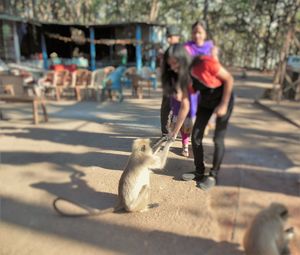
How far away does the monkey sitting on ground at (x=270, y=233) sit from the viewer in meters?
2.28

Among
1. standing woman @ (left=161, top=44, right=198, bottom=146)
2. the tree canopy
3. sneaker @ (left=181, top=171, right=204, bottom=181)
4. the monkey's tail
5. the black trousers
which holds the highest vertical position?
the tree canopy

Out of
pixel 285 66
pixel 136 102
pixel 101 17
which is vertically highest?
pixel 101 17

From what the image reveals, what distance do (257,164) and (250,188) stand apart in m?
0.87

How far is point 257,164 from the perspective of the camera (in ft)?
15.2

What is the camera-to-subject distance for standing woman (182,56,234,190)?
3.22m

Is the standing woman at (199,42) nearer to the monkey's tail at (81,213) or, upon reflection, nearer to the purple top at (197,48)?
the purple top at (197,48)

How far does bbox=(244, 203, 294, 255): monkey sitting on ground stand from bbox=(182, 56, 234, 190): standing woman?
3.97 ft

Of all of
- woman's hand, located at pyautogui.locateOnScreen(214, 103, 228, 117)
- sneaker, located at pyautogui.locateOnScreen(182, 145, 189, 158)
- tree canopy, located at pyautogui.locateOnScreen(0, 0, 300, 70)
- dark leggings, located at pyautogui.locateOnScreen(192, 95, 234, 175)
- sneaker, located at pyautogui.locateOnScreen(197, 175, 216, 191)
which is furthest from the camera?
tree canopy, located at pyautogui.locateOnScreen(0, 0, 300, 70)

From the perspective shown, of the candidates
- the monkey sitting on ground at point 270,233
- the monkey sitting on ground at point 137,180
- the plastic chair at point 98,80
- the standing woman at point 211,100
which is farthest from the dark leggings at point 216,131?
the plastic chair at point 98,80

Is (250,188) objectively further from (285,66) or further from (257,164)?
(285,66)

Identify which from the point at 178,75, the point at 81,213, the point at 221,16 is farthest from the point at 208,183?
the point at 221,16

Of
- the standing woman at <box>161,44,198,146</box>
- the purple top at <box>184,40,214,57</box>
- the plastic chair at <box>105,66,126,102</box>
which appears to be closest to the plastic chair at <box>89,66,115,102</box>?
the plastic chair at <box>105,66,126,102</box>

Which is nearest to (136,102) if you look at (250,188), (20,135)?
(20,135)

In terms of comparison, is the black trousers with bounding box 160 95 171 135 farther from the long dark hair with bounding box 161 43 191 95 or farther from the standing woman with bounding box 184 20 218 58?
the long dark hair with bounding box 161 43 191 95
